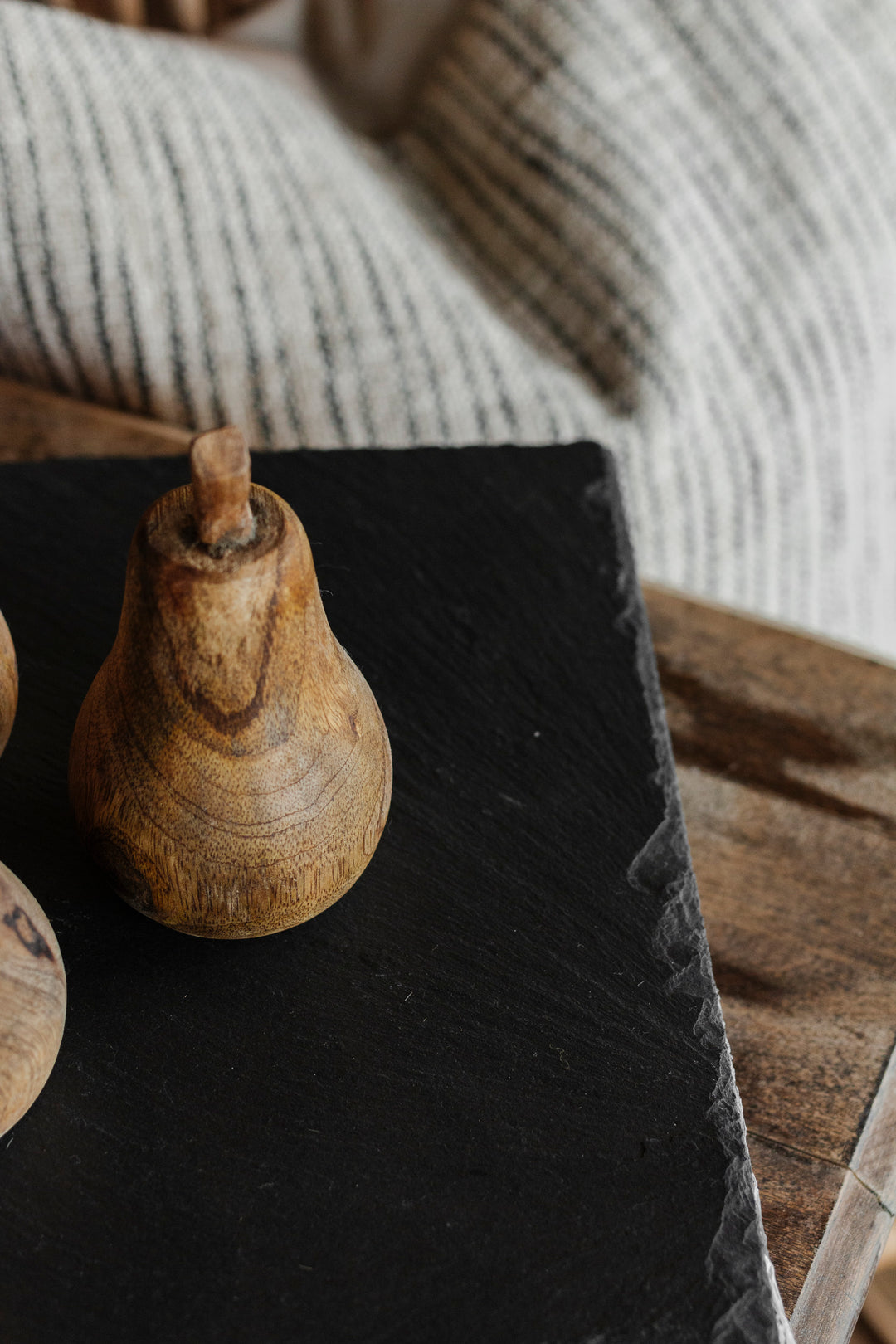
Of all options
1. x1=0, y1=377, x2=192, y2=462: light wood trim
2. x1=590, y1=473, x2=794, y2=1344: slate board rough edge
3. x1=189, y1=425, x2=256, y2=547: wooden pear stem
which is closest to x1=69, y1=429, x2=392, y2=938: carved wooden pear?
x1=189, y1=425, x2=256, y2=547: wooden pear stem

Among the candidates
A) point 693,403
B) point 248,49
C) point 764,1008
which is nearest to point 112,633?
point 764,1008

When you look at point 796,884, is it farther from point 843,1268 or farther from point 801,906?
point 843,1268

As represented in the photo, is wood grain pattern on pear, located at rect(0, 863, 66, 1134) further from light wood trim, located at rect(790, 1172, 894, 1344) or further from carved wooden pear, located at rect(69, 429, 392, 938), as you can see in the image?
light wood trim, located at rect(790, 1172, 894, 1344)

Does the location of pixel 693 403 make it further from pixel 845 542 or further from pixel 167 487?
pixel 167 487

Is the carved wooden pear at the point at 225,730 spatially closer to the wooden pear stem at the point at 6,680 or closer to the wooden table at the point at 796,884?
the wooden pear stem at the point at 6,680

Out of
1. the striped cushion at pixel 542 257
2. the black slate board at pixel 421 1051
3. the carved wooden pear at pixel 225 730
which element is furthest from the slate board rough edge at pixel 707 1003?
the striped cushion at pixel 542 257
